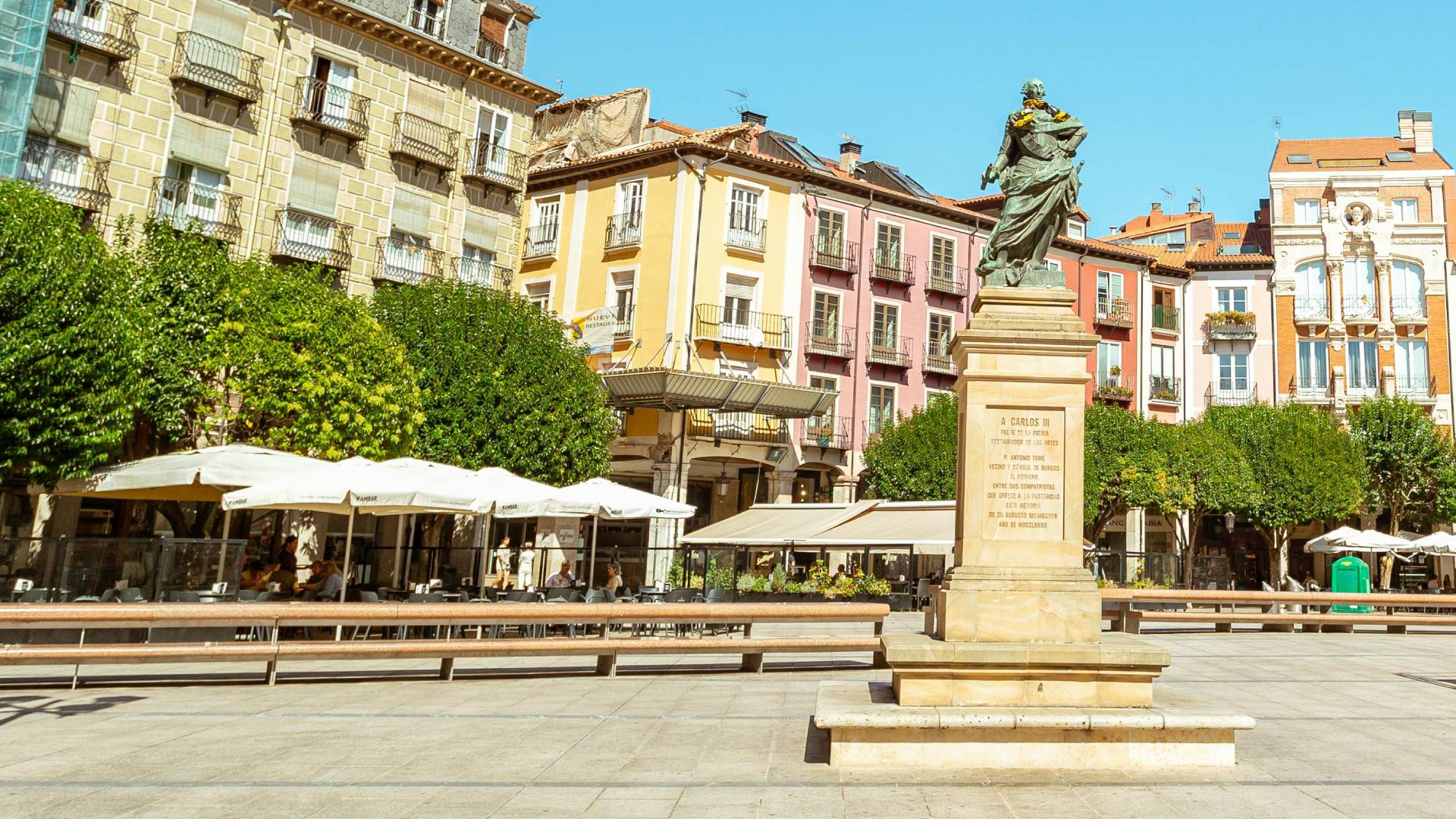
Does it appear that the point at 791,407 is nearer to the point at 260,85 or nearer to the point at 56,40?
the point at 260,85

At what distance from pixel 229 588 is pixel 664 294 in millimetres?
22890

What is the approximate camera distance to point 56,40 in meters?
24.4

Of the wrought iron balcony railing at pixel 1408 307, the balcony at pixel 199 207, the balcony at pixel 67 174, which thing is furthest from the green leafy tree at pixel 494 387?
the wrought iron balcony railing at pixel 1408 307

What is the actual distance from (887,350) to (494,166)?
15292 millimetres

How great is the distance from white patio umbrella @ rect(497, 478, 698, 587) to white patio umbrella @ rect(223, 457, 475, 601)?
0.92 meters

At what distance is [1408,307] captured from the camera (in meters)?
45.7

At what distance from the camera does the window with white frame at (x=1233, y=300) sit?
47.8 m

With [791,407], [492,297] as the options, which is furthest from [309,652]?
[791,407]

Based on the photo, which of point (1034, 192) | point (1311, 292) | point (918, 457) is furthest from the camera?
point (1311, 292)

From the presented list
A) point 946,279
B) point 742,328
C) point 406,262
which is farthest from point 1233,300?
point 406,262

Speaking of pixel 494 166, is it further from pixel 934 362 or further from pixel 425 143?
pixel 934 362

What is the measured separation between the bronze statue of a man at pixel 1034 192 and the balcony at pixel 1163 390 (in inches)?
1563

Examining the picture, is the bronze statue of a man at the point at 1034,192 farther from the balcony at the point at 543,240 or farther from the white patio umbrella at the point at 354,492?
the balcony at the point at 543,240

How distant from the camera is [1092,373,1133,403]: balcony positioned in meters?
44.2
